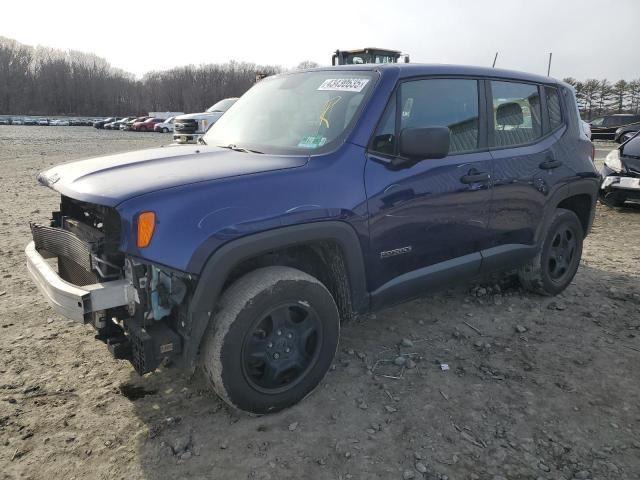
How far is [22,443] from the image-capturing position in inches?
103

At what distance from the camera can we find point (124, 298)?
2484mm

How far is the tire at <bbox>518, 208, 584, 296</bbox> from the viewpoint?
14.6ft

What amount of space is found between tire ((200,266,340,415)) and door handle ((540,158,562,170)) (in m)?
2.29

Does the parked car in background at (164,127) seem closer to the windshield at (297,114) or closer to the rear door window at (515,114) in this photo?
the windshield at (297,114)

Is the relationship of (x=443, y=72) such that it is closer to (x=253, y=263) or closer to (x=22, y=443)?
(x=253, y=263)

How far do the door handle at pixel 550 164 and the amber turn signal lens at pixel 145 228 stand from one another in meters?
3.13

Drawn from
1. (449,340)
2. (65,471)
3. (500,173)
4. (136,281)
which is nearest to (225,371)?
(136,281)

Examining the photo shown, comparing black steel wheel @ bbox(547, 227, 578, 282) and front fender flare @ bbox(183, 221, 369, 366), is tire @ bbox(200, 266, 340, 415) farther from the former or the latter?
black steel wheel @ bbox(547, 227, 578, 282)

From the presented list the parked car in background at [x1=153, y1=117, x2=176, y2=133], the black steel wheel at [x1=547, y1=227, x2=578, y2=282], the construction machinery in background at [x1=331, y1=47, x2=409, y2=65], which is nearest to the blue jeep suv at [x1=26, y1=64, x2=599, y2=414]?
the black steel wheel at [x1=547, y1=227, x2=578, y2=282]

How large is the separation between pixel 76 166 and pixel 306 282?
1570 millimetres

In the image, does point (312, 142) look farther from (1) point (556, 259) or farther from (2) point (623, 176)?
(2) point (623, 176)

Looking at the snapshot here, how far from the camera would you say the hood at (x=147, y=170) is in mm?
2506

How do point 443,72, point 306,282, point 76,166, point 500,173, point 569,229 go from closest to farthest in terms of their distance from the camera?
point 306,282 < point 76,166 < point 443,72 < point 500,173 < point 569,229

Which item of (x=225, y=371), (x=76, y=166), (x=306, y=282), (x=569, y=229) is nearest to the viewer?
(x=225, y=371)
